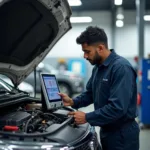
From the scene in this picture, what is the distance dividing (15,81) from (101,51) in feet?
4.60

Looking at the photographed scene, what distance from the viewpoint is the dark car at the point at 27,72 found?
2.14 meters

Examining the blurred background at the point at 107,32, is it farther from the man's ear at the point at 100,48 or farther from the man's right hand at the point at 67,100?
the man's ear at the point at 100,48

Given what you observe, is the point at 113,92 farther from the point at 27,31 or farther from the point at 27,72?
the point at 27,72

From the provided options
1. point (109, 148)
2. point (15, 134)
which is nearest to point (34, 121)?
point (15, 134)

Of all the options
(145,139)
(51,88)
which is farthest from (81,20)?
(51,88)

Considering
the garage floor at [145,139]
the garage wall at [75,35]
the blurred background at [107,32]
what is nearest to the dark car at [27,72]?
the garage floor at [145,139]

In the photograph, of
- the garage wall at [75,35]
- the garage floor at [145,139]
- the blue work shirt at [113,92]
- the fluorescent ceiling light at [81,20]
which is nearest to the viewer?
the blue work shirt at [113,92]

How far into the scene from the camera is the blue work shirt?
8.08 feet

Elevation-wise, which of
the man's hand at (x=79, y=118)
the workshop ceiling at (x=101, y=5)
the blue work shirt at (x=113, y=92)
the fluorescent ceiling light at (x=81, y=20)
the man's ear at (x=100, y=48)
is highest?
the man's ear at (x=100, y=48)

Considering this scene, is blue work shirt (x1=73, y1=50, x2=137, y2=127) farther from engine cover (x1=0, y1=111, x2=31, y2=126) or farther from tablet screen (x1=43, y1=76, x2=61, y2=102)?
engine cover (x1=0, y1=111, x2=31, y2=126)

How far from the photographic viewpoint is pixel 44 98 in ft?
8.84

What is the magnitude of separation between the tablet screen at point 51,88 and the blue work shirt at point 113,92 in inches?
13.8

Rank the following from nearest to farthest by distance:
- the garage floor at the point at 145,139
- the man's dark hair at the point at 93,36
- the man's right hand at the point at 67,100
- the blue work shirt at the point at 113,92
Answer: the blue work shirt at the point at 113,92, the man's dark hair at the point at 93,36, the man's right hand at the point at 67,100, the garage floor at the point at 145,139

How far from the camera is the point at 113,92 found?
251 centimetres
